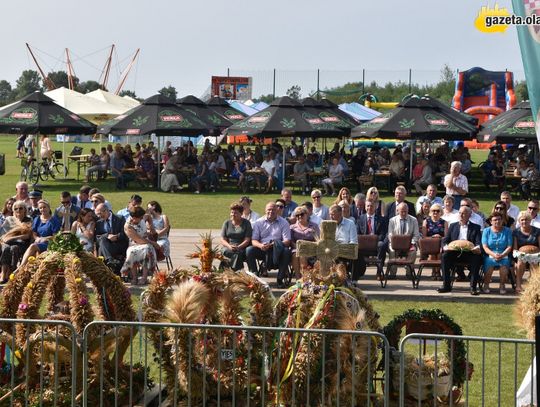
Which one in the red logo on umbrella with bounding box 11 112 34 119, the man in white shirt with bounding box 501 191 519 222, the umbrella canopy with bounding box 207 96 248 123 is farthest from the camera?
the umbrella canopy with bounding box 207 96 248 123

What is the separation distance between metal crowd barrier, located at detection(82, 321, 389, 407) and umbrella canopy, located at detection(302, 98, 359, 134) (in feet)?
90.4

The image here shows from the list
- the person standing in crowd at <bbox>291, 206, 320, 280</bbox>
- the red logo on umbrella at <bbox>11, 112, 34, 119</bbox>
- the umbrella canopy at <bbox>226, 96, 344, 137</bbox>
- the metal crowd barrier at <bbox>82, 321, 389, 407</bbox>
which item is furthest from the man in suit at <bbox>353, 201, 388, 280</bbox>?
the red logo on umbrella at <bbox>11, 112, 34, 119</bbox>

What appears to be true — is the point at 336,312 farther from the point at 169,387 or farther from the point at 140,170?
the point at 140,170

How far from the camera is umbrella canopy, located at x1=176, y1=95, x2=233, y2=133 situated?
39406 mm

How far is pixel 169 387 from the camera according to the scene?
8.56 metres

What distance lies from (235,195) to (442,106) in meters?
7.25

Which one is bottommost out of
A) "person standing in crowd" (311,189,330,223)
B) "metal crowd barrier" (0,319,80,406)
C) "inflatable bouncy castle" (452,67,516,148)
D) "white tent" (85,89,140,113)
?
"metal crowd barrier" (0,319,80,406)

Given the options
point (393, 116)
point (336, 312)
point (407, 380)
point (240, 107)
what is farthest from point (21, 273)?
point (240, 107)

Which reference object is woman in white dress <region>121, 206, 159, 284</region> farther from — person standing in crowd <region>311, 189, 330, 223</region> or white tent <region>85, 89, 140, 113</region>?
white tent <region>85, 89, 140, 113</region>

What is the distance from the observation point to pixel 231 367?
27.5 ft

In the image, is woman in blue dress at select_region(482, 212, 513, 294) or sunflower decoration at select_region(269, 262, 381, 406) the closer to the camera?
sunflower decoration at select_region(269, 262, 381, 406)

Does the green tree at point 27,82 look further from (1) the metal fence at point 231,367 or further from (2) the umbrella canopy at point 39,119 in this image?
(1) the metal fence at point 231,367

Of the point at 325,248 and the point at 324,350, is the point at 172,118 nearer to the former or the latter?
the point at 325,248

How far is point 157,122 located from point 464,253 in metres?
19.6
